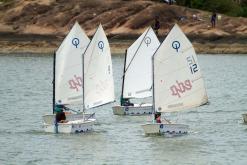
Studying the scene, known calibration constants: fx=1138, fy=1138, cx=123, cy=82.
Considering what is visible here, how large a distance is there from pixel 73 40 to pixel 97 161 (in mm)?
12170

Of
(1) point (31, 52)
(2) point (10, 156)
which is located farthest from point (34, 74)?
(2) point (10, 156)

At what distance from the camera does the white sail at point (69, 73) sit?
57438mm

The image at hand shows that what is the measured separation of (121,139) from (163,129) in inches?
99.7

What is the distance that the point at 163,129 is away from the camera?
52.6 meters

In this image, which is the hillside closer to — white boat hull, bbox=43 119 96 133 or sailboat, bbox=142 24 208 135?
white boat hull, bbox=43 119 96 133

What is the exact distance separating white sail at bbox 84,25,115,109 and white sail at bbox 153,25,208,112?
15.5 ft

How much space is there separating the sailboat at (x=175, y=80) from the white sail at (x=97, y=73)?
454 cm

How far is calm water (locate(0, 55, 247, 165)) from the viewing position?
48375 millimetres

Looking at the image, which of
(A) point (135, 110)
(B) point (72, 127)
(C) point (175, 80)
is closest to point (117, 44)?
(A) point (135, 110)

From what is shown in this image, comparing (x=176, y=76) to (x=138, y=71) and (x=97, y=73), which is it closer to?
(x=97, y=73)

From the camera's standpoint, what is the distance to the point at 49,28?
137 metres

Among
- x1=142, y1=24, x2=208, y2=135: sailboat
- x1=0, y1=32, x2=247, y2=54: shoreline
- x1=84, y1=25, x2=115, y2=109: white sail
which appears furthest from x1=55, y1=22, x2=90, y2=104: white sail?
x1=0, y1=32, x2=247, y2=54: shoreline

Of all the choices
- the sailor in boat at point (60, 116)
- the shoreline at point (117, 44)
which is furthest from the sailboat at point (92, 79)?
the shoreline at point (117, 44)

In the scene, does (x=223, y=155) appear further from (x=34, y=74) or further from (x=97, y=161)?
(x=34, y=74)
